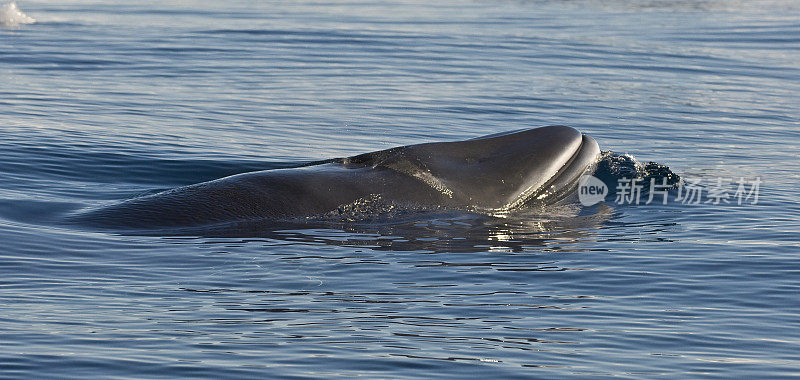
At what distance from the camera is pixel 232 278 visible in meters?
10.5

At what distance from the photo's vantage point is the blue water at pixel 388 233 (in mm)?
8641

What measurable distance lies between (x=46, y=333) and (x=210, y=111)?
14310mm

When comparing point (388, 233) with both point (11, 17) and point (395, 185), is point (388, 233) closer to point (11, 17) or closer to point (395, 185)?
point (395, 185)

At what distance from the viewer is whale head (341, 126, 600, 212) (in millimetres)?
12805

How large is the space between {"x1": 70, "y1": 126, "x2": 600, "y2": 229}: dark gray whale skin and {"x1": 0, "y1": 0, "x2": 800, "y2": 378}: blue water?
1.03ft

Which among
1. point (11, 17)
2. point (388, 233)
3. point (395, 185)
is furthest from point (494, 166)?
point (11, 17)

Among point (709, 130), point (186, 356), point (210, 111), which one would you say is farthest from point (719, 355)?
point (210, 111)

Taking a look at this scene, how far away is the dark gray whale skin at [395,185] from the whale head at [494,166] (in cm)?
1

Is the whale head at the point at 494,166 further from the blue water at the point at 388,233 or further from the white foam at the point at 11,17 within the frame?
the white foam at the point at 11,17

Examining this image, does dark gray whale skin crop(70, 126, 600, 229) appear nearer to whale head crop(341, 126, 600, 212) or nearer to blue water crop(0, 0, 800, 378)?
whale head crop(341, 126, 600, 212)

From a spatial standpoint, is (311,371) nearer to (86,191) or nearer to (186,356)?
(186,356)

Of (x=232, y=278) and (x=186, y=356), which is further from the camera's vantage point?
(x=232, y=278)

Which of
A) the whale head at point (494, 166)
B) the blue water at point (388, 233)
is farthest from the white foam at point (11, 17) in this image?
the whale head at point (494, 166)

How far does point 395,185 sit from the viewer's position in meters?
12.6
